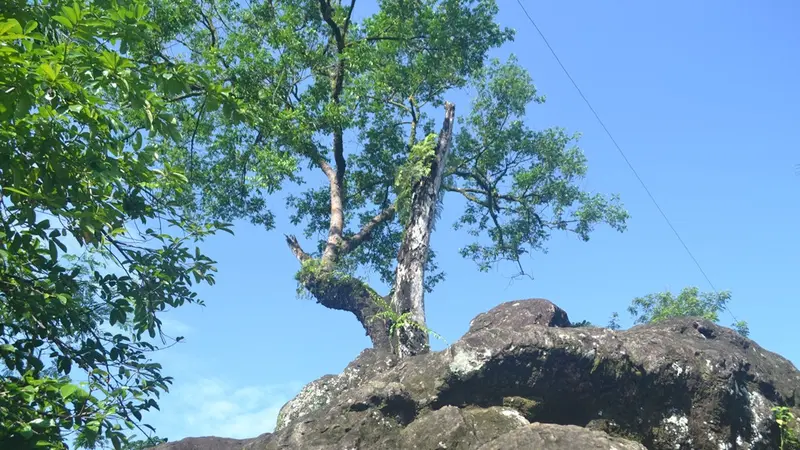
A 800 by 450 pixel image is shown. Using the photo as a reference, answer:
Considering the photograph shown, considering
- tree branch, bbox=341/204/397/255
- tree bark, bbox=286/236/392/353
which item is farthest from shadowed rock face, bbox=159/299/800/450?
tree branch, bbox=341/204/397/255

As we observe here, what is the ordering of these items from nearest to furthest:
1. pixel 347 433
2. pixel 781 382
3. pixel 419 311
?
1. pixel 347 433
2. pixel 781 382
3. pixel 419 311

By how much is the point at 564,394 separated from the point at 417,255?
5548 mm

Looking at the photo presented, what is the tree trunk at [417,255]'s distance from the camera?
1222 centimetres

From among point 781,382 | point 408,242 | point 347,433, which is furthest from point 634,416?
point 408,242

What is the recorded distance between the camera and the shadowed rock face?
7480mm

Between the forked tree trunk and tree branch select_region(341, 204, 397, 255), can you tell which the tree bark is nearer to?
the forked tree trunk

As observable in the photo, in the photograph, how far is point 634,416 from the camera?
324 inches

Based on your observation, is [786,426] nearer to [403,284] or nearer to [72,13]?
[403,284]

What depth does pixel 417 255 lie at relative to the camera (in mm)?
13391

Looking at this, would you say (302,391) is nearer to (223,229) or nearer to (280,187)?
(223,229)

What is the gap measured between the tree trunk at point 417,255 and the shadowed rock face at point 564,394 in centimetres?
358

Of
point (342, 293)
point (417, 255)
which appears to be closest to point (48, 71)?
point (417, 255)

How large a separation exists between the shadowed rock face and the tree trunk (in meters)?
3.58

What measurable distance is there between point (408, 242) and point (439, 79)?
5539mm
